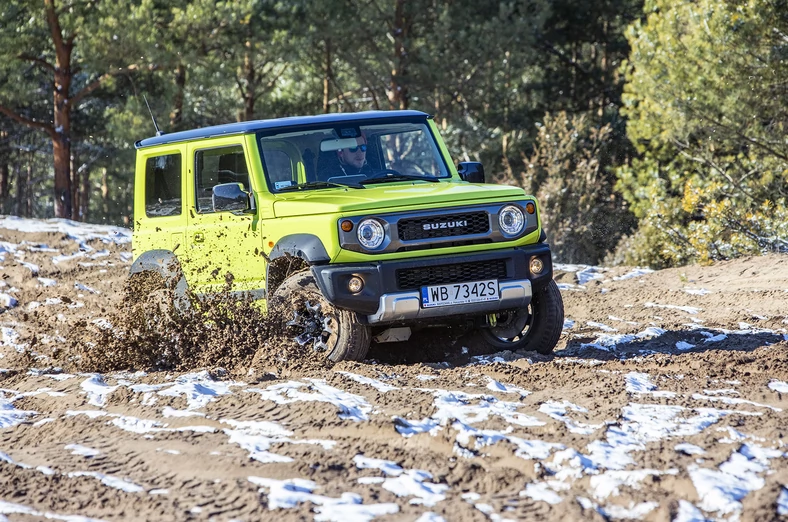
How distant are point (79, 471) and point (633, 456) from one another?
8.06ft

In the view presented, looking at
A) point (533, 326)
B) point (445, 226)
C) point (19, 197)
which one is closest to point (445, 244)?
point (445, 226)

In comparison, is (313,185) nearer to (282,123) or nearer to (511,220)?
(282,123)

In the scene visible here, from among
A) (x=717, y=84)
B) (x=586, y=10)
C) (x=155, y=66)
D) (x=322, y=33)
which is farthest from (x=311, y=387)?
(x=586, y=10)

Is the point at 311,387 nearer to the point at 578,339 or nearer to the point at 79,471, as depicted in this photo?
the point at 79,471

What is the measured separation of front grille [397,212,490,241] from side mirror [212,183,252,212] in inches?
48.1

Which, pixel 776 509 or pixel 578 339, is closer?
pixel 776 509

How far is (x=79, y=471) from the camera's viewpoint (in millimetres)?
4719

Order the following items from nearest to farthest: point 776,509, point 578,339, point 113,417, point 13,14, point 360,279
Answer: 1. point 776,509
2. point 113,417
3. point 360,279
4. point 578,339
5. point 13,14

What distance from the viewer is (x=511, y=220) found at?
22.5ft

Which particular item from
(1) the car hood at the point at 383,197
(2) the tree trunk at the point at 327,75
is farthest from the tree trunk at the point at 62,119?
(1) the car hood at the point at 383,197

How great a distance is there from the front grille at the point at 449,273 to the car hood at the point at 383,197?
0.41 metres

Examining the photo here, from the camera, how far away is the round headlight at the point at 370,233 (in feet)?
21.2

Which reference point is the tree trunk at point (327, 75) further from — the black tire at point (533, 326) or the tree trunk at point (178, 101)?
the black tire at point (533, 326)

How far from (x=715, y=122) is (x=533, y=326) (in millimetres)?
11198
